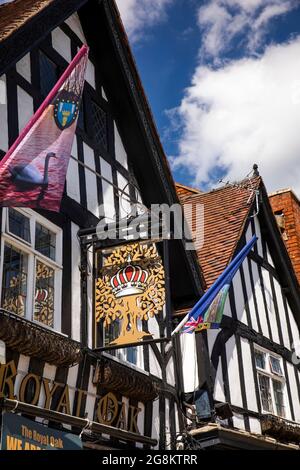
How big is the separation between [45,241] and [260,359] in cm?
672

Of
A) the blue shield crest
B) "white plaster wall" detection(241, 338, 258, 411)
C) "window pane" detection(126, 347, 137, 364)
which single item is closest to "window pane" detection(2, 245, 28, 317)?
the blue shield crest

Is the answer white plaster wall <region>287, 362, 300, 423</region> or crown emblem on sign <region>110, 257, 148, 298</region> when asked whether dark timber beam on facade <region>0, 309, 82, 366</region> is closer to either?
crown emblem on sign <region>110, 257, 148, 298</region>

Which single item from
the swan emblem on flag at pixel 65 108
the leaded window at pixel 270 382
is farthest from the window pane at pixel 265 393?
the swan emblem on flag at pixel 65 108

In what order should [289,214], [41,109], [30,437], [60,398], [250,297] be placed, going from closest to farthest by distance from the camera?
[30,437] < [41,109] < [60,398] < [250,297] < [289,214]

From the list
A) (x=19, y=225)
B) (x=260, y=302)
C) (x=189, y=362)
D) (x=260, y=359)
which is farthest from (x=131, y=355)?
(x=260, y=302)

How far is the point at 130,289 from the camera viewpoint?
26.4ft

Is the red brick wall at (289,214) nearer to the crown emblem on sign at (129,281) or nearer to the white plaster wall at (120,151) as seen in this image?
the white plaster wall at (120,151)

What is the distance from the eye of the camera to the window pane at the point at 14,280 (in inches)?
292

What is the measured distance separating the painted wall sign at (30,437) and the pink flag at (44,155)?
6.87ft

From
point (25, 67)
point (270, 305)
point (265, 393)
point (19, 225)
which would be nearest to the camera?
point (19, 225)

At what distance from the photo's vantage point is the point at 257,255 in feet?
48.7

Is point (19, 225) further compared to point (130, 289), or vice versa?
point (130, 289)

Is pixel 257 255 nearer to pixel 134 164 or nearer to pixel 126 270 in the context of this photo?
pixel 134 164

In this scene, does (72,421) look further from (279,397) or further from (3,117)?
(279,397)
